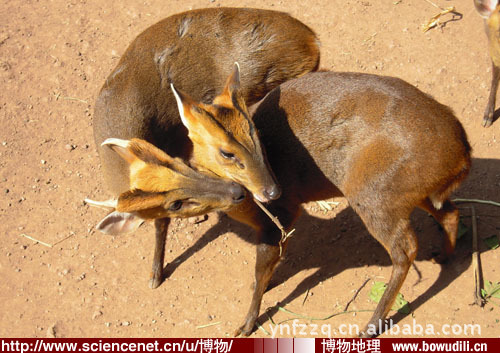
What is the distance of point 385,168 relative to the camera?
3.91 meters

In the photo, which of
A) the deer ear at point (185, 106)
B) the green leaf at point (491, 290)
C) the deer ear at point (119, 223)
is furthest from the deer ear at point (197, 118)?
the green leaf at point (491, 290)

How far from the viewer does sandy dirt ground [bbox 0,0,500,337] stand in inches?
190

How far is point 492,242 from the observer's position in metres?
4.84

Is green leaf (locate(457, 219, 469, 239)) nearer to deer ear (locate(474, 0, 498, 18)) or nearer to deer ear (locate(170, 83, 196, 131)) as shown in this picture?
deer ear (locate(474, 0, 498, 18))

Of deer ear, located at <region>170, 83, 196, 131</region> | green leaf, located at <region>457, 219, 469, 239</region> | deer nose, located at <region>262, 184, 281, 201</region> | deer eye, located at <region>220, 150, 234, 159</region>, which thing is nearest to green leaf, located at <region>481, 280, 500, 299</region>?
green leaf, located at <region>457, 219, 469, 239</region>

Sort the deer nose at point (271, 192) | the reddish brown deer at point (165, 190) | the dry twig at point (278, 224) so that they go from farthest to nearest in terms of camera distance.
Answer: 1. the dry twig at point (278, 224)
2. the deer nose at point (271, 192)
3. the reddish brown deer at point (165, 190)

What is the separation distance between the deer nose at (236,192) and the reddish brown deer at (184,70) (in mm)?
646

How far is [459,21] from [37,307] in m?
5.59

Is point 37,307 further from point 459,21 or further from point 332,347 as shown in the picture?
point 459,21

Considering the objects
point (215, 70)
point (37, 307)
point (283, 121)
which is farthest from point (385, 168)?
point (37, 307)

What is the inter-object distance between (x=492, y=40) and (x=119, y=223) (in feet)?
13.2

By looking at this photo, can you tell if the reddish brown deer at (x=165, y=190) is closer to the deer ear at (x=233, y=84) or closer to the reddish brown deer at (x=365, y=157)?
the reddish brown deer at (x=365, y=157)

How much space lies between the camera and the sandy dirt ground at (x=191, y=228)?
4836mm

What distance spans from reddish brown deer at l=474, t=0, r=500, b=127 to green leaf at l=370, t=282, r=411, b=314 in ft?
7.15
